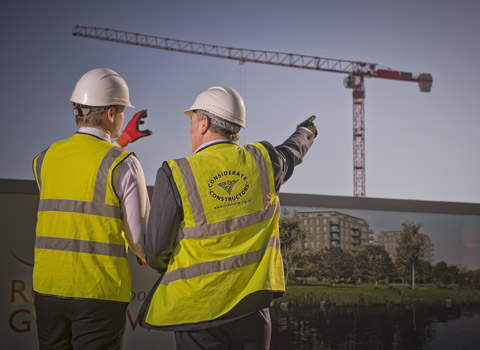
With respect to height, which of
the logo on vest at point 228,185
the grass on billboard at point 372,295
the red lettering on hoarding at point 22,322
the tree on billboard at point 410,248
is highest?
the logo on vest at point 228,185

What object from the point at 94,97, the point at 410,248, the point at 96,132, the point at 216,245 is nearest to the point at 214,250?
the point at 216,245

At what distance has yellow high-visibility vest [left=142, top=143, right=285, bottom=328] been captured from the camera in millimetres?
2299

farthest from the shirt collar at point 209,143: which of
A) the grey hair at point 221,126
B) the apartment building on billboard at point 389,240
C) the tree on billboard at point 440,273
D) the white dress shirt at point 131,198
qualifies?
the tree on billboard at point 440,273

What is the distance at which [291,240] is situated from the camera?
5.54 m

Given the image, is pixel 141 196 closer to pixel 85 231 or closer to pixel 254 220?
pixel 85 231

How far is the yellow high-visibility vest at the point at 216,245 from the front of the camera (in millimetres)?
2299

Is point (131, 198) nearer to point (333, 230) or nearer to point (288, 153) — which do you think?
point (288, 153)

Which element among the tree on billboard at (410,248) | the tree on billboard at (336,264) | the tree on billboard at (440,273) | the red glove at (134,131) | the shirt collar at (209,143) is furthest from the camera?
the tree on billboard at (440,273)

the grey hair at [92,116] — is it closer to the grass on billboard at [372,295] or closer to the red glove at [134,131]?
the red glove at [134,131]

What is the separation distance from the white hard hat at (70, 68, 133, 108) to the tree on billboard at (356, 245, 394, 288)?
369 cm

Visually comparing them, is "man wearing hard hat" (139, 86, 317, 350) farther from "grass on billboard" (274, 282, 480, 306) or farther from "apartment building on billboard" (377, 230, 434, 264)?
"apartment building on billboard" (377, 230, 434, 264)

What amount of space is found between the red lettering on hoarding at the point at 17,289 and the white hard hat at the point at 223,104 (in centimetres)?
271

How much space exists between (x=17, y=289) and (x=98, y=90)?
2486mm

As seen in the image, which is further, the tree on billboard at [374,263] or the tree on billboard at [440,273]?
the tree on billboard at [440,273]
